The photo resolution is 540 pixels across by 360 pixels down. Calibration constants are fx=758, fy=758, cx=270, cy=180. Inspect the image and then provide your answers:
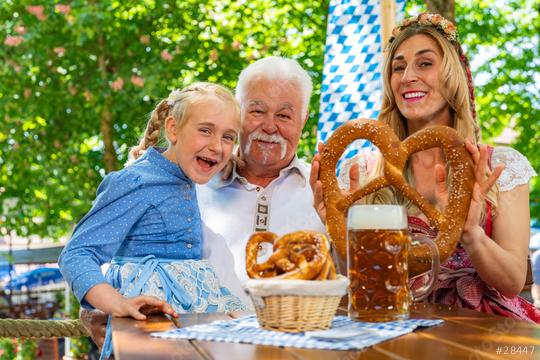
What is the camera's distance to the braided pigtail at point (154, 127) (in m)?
2.54

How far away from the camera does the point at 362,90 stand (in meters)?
3.72

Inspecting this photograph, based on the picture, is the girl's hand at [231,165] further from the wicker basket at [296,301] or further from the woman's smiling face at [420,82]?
the wicker basket at [296,301]

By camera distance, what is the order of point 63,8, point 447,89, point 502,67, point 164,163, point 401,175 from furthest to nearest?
point 502,67 → point 63,8 → point 447,89 → point 164,163 → point 401,175

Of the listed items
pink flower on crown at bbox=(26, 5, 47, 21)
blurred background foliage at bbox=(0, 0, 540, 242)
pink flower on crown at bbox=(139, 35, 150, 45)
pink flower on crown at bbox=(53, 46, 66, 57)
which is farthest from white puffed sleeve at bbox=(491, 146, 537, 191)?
pink flower on crown at bbox=(26, 5, 47, 21)

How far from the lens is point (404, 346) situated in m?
1.31

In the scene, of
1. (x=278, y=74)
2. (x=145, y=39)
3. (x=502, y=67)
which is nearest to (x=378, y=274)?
(x=278, y=74)

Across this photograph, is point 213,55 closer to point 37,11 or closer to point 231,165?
point 37,11

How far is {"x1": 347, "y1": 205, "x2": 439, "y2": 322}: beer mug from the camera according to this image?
1479 mm

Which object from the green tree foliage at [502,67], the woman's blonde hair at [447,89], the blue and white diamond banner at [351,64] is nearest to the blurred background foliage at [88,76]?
the green tree foliage at [502,67]

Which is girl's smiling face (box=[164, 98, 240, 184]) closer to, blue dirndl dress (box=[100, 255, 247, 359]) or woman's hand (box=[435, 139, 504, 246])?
blue dirndl dress (box=[100, 255, 247, 359])

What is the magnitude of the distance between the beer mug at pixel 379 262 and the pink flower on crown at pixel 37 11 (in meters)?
5.93

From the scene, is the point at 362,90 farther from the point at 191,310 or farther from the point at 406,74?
the point at 191,310

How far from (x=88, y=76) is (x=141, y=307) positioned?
5.58m

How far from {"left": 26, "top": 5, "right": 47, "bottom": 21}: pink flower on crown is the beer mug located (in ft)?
19.5
